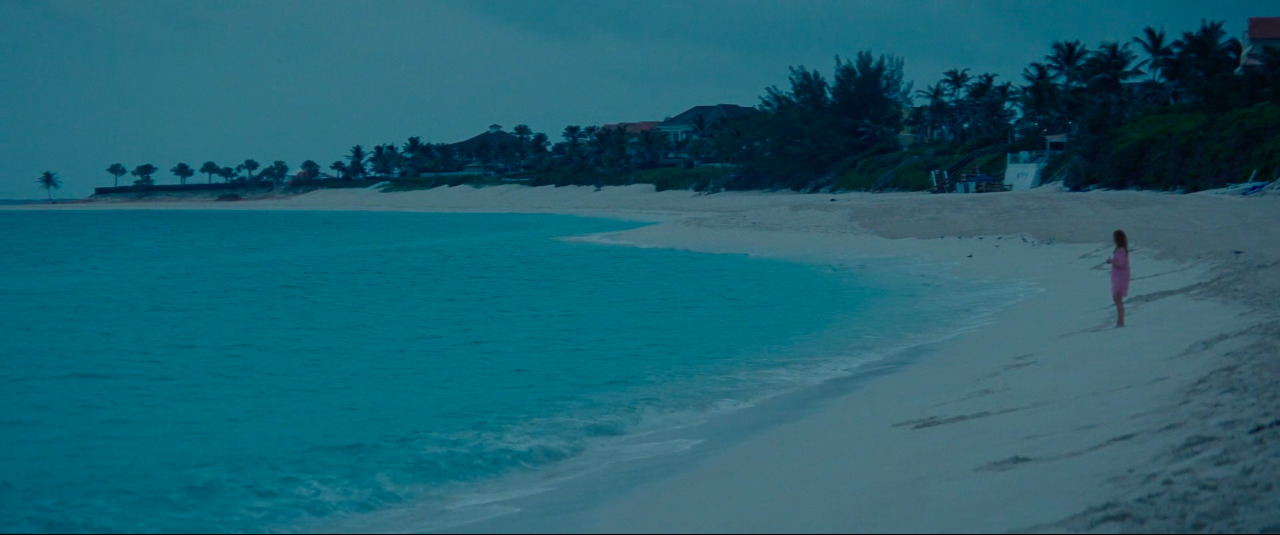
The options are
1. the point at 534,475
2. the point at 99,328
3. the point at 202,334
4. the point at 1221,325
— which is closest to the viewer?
the point at 534,475

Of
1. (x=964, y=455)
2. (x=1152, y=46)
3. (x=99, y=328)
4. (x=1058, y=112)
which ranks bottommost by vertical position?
(x=99, y=328)

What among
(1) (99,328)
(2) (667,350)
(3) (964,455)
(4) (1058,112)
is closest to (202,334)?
(1) (99,328)

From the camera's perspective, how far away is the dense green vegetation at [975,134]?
34312mm

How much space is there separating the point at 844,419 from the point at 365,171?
11973cm

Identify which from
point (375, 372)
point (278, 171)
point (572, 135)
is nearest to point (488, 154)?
point (572, 135)

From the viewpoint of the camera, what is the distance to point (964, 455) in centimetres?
612

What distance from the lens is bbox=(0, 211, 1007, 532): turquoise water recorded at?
751 centimetres

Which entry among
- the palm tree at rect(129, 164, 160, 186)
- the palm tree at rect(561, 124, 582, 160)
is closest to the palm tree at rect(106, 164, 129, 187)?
the palm tree at rect(129, 164, 160, 186)

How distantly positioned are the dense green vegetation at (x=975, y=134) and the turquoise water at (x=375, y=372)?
17227mm

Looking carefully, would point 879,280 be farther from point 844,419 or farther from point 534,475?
point 534,475

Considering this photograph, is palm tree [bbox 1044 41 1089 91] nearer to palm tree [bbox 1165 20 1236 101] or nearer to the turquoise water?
palm tree [bbox 1165 20 1236 101]

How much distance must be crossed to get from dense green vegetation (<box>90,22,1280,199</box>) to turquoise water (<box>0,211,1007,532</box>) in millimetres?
17227

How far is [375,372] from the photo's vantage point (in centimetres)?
1223

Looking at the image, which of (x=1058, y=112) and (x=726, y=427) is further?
(x=1058, y=112)
